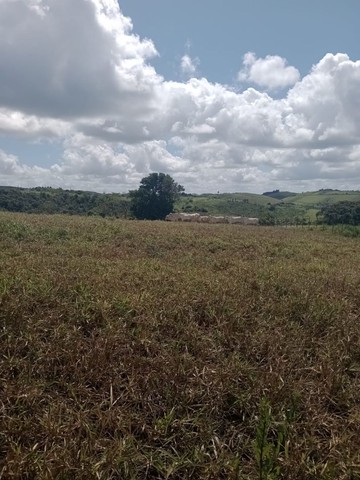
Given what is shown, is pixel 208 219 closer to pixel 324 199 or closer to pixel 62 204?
pixel 62 204

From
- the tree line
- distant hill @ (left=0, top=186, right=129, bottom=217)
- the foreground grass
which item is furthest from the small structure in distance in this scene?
the foreground grass

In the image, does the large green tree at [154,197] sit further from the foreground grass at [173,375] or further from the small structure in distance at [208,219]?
the foreground grass at [173,375]

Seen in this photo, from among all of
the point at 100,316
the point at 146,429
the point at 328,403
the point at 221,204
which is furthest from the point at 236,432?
the point at 221,204

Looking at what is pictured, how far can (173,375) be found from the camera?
17.4ft

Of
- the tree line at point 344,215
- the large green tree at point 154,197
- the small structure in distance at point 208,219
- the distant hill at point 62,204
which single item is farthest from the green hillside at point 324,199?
the small structure in distance at point 208,219

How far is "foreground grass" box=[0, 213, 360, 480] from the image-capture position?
410 centimetres

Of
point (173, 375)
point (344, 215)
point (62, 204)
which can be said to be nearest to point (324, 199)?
point (344, 215)

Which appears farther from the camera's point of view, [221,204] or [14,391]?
[221,204]

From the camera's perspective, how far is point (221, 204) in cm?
10169

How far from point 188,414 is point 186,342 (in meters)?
1.52

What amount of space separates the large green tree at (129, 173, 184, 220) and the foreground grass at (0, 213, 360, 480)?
53731 millimetres

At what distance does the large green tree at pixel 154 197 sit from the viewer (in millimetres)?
63000

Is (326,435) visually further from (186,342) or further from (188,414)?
(186,342)

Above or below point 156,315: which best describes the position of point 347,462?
below
